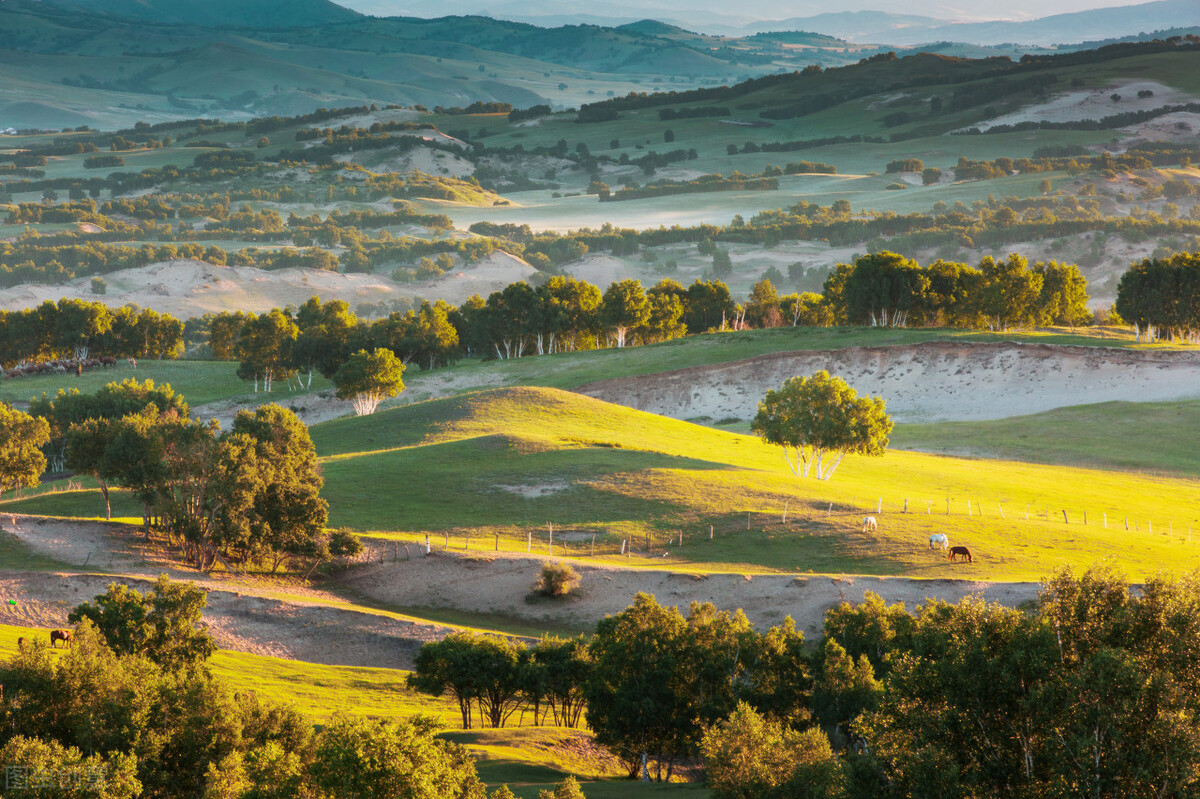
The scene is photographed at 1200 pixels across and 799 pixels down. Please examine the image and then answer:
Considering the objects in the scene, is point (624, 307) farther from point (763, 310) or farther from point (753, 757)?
point (753, 757)

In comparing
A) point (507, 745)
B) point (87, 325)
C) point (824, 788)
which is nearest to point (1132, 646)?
point (824, 788)

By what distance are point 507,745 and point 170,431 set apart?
102 feet

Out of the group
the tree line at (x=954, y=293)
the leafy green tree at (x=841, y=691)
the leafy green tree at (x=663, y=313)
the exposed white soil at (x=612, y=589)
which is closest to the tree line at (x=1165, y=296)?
the tree line at (x=954, y=293)

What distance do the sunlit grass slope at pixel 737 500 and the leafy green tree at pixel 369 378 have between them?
15.8 metres

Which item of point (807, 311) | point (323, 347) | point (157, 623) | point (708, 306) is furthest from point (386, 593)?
point (807, 311)

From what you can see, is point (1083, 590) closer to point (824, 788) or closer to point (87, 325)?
point (824, 788)

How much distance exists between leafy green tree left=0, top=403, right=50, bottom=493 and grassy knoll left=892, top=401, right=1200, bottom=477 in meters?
70.1

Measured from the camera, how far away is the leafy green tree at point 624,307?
138750mm

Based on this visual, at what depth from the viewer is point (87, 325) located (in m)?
134

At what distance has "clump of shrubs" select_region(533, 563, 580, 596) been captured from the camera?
52625 millimetres

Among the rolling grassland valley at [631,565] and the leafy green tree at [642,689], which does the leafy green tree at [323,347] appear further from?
the leafy green tree at [642,689]

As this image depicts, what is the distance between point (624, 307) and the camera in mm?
138500

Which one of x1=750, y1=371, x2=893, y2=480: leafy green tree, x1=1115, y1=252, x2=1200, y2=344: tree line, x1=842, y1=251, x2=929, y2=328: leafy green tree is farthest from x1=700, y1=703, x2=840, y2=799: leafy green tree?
x1=1115, y1=252, x2=1200, y2=344: tree line

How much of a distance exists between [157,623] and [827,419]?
46.8m
